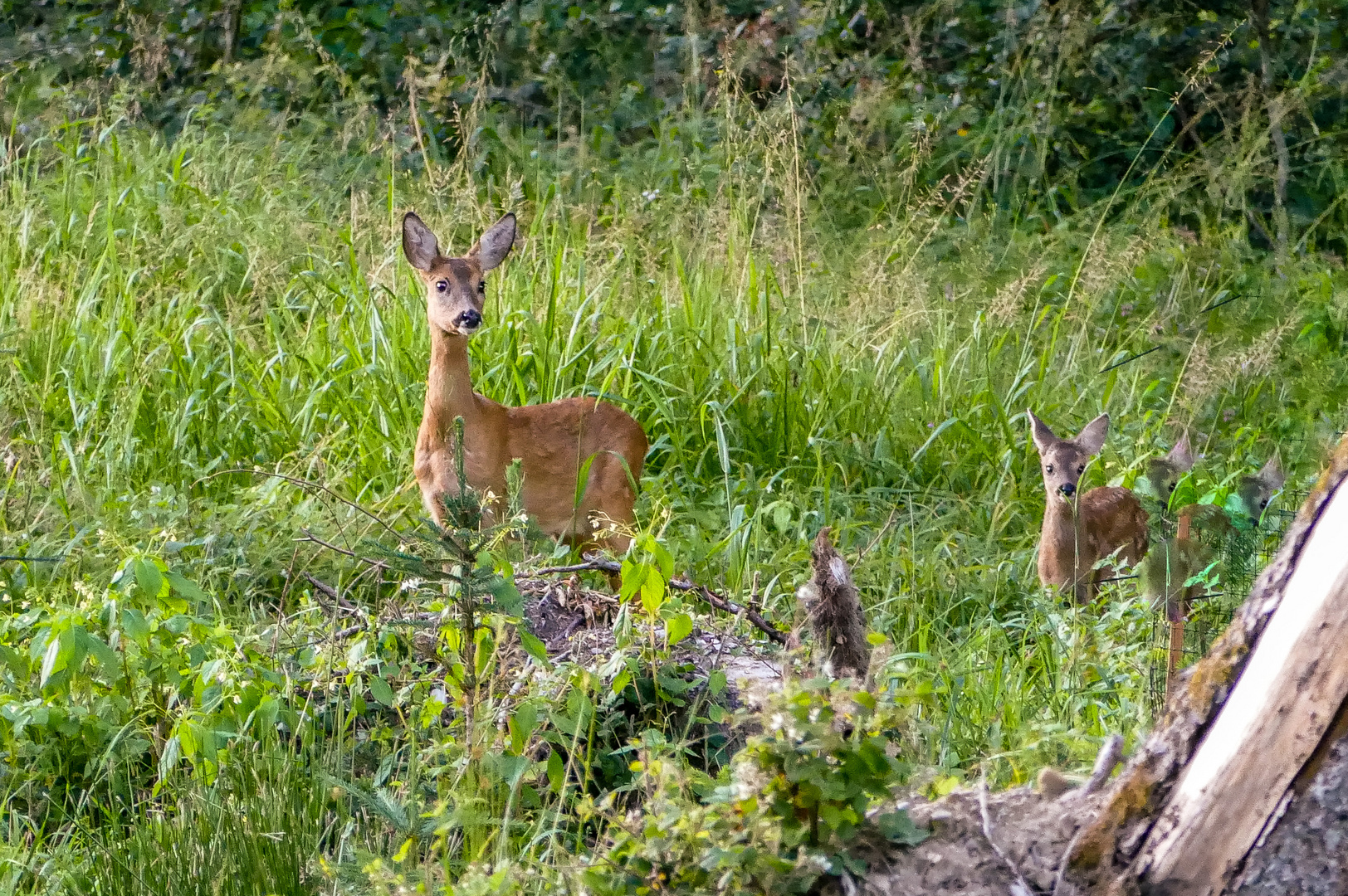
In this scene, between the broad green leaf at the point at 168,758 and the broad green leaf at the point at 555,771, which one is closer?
the broad green leaf at the point at 555,771

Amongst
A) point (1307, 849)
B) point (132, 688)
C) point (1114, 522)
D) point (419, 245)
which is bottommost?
point (1114, 522)

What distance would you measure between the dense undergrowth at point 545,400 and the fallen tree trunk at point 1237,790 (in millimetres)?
163

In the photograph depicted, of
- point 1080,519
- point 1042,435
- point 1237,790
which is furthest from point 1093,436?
point 1237,790

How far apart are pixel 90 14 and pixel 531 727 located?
9.10 meters

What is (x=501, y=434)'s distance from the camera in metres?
5.38

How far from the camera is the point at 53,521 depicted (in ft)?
16.7

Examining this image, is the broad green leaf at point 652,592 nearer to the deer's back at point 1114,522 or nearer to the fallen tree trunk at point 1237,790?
the fallen tree trunk at point 1237,790

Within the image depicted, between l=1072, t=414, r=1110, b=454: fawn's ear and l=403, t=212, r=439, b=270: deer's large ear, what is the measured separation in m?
2.22

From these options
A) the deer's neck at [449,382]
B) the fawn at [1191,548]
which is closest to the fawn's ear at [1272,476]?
the fawn at [1191,548]

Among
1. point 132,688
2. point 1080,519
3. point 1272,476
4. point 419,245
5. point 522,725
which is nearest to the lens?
point 522,725

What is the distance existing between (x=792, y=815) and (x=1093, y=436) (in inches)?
138

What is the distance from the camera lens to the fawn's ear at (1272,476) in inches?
182

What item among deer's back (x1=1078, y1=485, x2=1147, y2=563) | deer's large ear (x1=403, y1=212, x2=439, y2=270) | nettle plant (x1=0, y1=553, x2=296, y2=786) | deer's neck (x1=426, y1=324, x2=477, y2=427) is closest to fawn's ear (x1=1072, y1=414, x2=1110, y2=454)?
deer's back (x1=1078, y1=485, x2=1147, y2=563)

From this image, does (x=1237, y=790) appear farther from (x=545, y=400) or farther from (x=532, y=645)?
(x=545, y=400)
